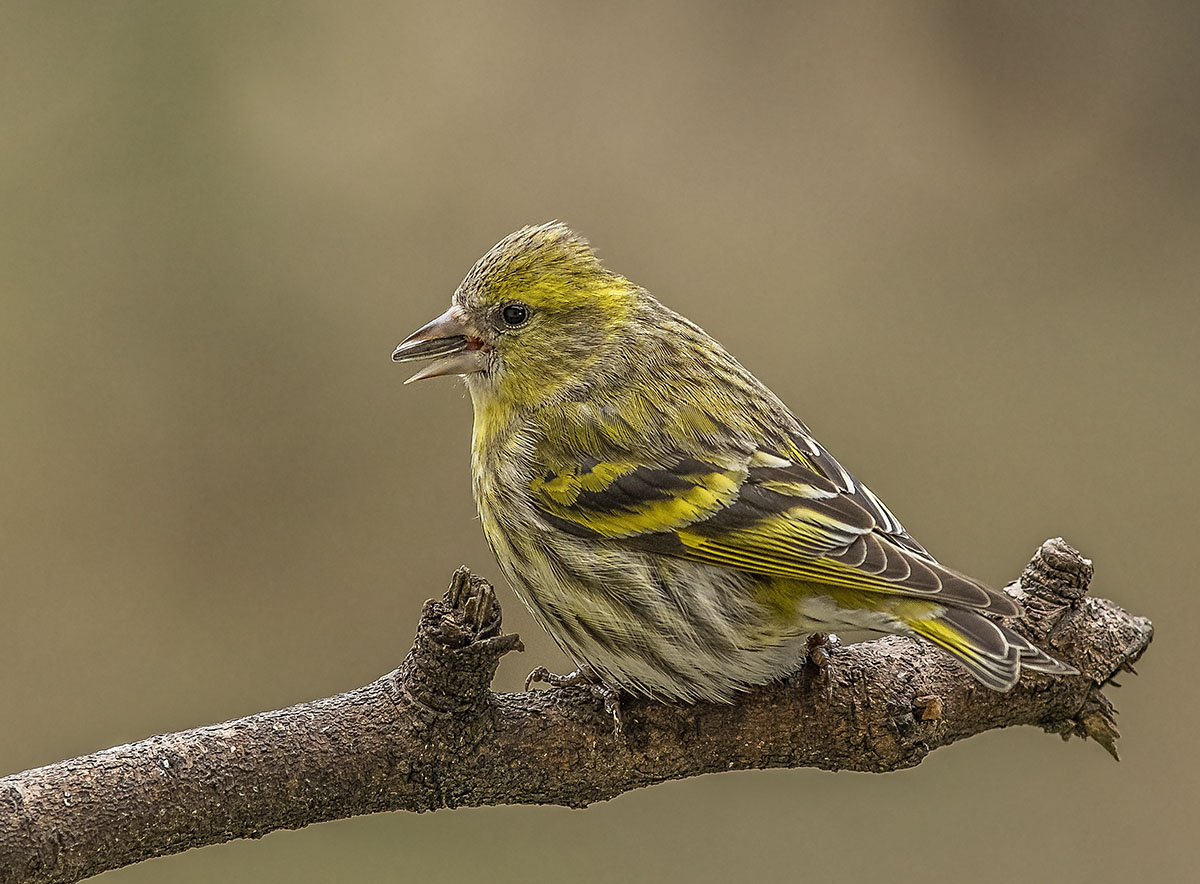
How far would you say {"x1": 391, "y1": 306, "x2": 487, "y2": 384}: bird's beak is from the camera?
381cm

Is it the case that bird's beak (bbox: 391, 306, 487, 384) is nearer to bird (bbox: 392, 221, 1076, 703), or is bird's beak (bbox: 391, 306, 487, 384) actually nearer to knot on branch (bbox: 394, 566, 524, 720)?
bird (bbox: 392, 221, 1076, 703)

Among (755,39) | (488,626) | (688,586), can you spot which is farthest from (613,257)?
(488,626)

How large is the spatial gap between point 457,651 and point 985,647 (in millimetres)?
1101

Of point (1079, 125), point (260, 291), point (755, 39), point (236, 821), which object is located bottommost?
point (236, 821)

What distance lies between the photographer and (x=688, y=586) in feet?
11.1

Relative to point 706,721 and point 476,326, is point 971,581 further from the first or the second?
point 476,326

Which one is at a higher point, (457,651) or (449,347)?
(449,347)

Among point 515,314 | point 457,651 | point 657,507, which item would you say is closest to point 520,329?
point 515,314

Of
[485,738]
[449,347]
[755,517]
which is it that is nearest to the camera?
[485,738]

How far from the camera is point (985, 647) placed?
3.03m

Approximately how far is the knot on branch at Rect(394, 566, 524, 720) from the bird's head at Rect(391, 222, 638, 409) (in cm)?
97

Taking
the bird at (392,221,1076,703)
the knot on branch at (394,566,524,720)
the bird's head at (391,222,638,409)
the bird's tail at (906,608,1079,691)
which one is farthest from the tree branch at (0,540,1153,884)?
the bird's head at (391,222,638,409)

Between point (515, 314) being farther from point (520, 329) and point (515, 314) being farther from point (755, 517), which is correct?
point (755, 517)

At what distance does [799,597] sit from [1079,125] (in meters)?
4.24
